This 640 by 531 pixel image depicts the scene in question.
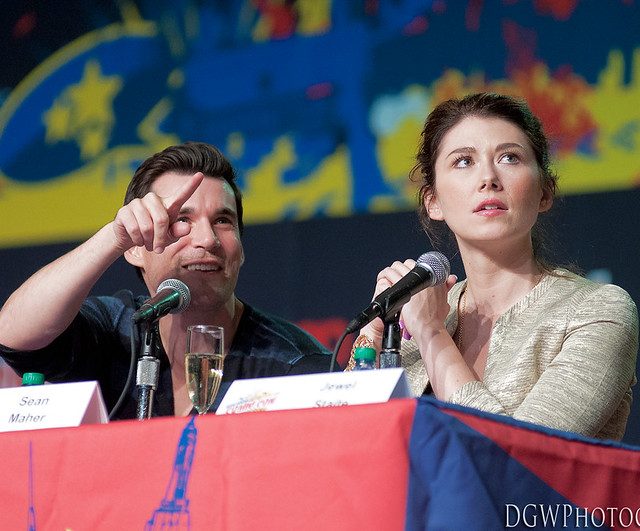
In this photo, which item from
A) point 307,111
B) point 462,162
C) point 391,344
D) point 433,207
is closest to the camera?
point 391,344

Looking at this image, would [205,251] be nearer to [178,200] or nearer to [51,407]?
[178,200]

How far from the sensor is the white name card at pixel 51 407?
152cm

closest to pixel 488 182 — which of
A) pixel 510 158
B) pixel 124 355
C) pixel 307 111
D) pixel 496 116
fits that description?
pixel 510 158

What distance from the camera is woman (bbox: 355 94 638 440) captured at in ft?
6.46

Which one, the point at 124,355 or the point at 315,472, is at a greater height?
the point at 124,355

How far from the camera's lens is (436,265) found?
203 cm

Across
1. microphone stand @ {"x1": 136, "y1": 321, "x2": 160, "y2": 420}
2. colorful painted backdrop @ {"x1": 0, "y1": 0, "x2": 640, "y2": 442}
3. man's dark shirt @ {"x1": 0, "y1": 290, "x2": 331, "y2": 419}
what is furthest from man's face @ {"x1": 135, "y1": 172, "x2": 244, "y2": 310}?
colorful painted backdrop @ {"x1": 0, "y1": 0, "x2": 640, "y2": 442}

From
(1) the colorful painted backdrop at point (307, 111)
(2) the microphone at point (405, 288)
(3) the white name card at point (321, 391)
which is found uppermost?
(1) the colorful painted backdrop at point (307, 111)

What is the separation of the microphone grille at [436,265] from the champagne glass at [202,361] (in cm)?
41

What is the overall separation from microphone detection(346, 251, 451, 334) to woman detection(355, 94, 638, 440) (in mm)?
62

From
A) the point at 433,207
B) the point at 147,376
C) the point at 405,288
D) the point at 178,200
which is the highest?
the point at 433,207

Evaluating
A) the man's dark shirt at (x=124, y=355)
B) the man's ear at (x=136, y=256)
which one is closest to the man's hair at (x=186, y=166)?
the man's ear at (x=136, y=256)

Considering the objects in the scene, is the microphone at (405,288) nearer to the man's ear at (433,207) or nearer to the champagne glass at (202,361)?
the champagne glass at (202,361)

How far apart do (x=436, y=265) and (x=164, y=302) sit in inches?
20.8
